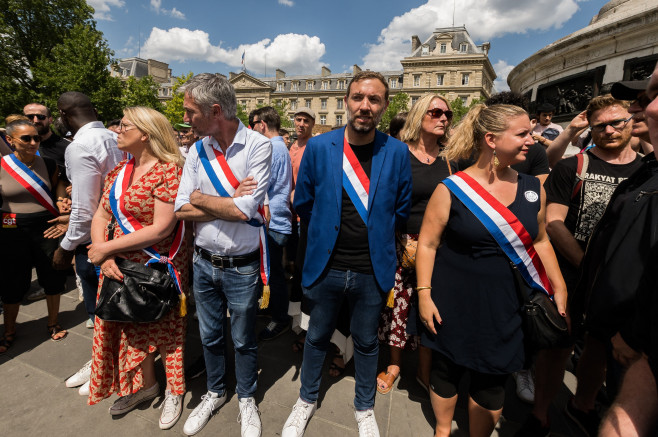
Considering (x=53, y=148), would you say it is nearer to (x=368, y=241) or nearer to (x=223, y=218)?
(x=223, y=218)

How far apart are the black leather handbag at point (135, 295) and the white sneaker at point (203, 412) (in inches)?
30.6

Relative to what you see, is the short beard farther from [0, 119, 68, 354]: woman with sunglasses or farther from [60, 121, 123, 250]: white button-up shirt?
[0, 119, 68, 354]: woman with sunglasses

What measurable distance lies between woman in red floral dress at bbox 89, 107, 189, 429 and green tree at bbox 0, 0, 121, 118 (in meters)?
23.1

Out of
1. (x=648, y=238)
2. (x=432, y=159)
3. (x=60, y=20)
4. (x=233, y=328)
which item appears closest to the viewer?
(x=648, y=238)

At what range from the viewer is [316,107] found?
61.1m

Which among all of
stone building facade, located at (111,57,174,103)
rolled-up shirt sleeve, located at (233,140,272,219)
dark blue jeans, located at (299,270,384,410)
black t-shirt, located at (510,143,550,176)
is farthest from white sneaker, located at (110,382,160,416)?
stone building facade, located at (111,57,174,103)

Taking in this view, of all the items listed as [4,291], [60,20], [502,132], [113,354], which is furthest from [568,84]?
[60,20]

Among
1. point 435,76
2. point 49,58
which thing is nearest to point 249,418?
point 49,58

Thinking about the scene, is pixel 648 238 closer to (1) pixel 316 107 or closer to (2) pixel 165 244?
(2) pixel 165 244

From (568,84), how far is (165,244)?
8001 millimetres

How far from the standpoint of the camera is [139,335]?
95.0 inches

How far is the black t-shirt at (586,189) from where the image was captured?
2239 mm

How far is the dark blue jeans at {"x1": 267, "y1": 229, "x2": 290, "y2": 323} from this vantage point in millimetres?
3656

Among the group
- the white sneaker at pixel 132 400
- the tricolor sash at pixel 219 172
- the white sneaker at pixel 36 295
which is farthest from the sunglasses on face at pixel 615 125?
the white sneaker at pixel 36 295
